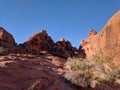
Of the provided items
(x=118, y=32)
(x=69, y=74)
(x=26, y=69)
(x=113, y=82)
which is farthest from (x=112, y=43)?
(x=26, y=69)

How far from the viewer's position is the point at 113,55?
26.8 m

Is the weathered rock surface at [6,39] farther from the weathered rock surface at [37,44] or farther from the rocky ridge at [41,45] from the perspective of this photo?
the weathered rock surface at [37,44]

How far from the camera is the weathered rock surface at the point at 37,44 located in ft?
115

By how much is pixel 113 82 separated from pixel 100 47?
12.5m

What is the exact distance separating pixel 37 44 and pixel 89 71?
2186 cm

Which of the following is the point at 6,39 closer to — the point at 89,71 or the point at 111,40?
the point at 111,40

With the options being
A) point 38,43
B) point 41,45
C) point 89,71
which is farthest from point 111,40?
point 89,71

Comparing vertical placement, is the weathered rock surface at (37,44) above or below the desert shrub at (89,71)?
above

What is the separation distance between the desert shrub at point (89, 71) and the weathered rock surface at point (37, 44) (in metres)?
14.3

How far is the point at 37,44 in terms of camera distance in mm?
36625

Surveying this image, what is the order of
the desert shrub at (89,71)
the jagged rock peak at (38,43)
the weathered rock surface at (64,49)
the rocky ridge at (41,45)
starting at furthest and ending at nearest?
1. the weathered rock surface at (64,49)
2. the jagged rock peak at (38,43)
3. the rocky ridge at (41,45)
4. the desert shrub at (89,71)

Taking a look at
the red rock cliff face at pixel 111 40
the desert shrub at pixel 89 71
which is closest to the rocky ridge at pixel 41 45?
the red rock cliff face at pixel 111 40

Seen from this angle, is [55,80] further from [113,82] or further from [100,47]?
[100,47]

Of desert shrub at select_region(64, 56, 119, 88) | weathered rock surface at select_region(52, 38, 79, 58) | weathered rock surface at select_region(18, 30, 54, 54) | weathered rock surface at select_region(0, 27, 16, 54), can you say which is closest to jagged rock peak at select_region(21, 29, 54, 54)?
weathered rock surface at select_region(18, 30, 54, 54)
